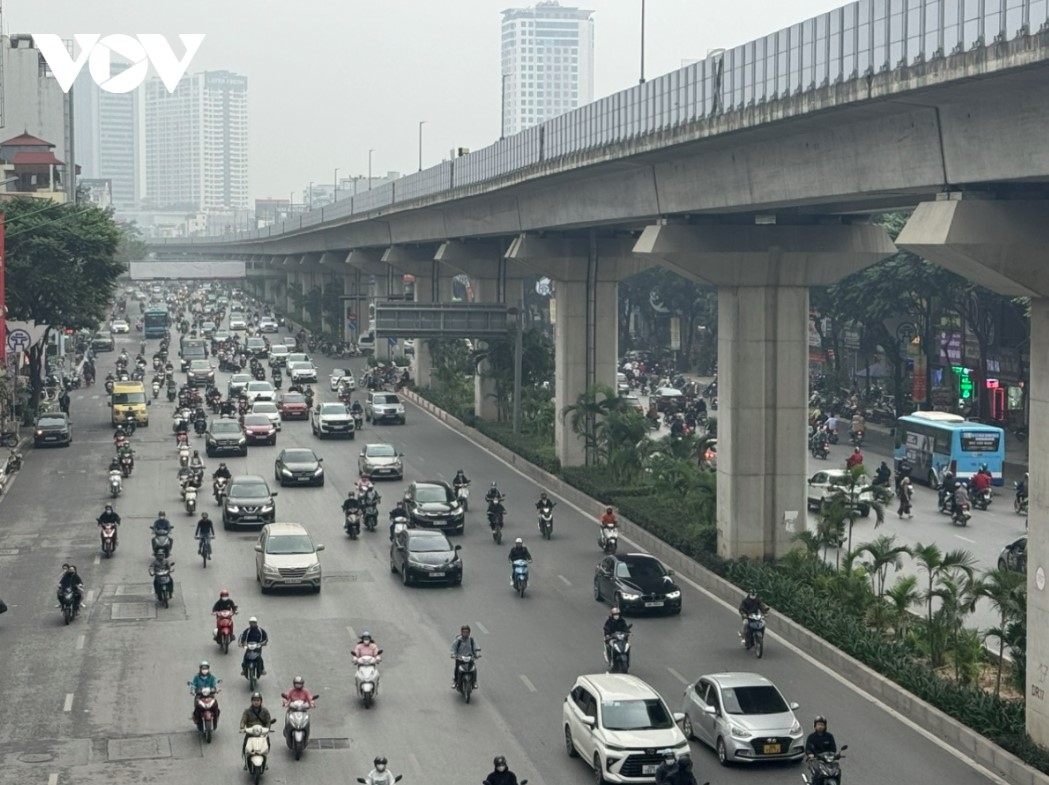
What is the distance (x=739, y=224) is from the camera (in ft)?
135

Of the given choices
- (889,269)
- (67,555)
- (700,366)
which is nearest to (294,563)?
(67,555)

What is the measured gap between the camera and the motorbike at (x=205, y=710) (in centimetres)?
2622

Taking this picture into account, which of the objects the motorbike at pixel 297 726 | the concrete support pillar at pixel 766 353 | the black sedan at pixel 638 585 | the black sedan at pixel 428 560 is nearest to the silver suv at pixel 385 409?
the black sedan at pixel 428 560

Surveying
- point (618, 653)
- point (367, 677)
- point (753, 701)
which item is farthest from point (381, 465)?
point (753, 701)

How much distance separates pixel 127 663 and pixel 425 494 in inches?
675

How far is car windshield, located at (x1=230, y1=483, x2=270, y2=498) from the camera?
48.2 m

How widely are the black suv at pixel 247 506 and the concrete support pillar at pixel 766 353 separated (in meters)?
13.1

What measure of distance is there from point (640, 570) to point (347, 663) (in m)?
7.76

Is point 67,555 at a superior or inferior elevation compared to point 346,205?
inferior

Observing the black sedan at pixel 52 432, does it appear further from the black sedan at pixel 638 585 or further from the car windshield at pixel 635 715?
the car windshield at pixel 635 715

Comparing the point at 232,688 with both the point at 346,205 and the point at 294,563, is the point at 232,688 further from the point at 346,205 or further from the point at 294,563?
the point at 346,205

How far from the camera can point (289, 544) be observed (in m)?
39.1

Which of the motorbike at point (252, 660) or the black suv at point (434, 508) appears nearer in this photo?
the motorbike at point (252, 660)

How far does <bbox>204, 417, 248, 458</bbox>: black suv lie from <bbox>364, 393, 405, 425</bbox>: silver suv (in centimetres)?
1229
